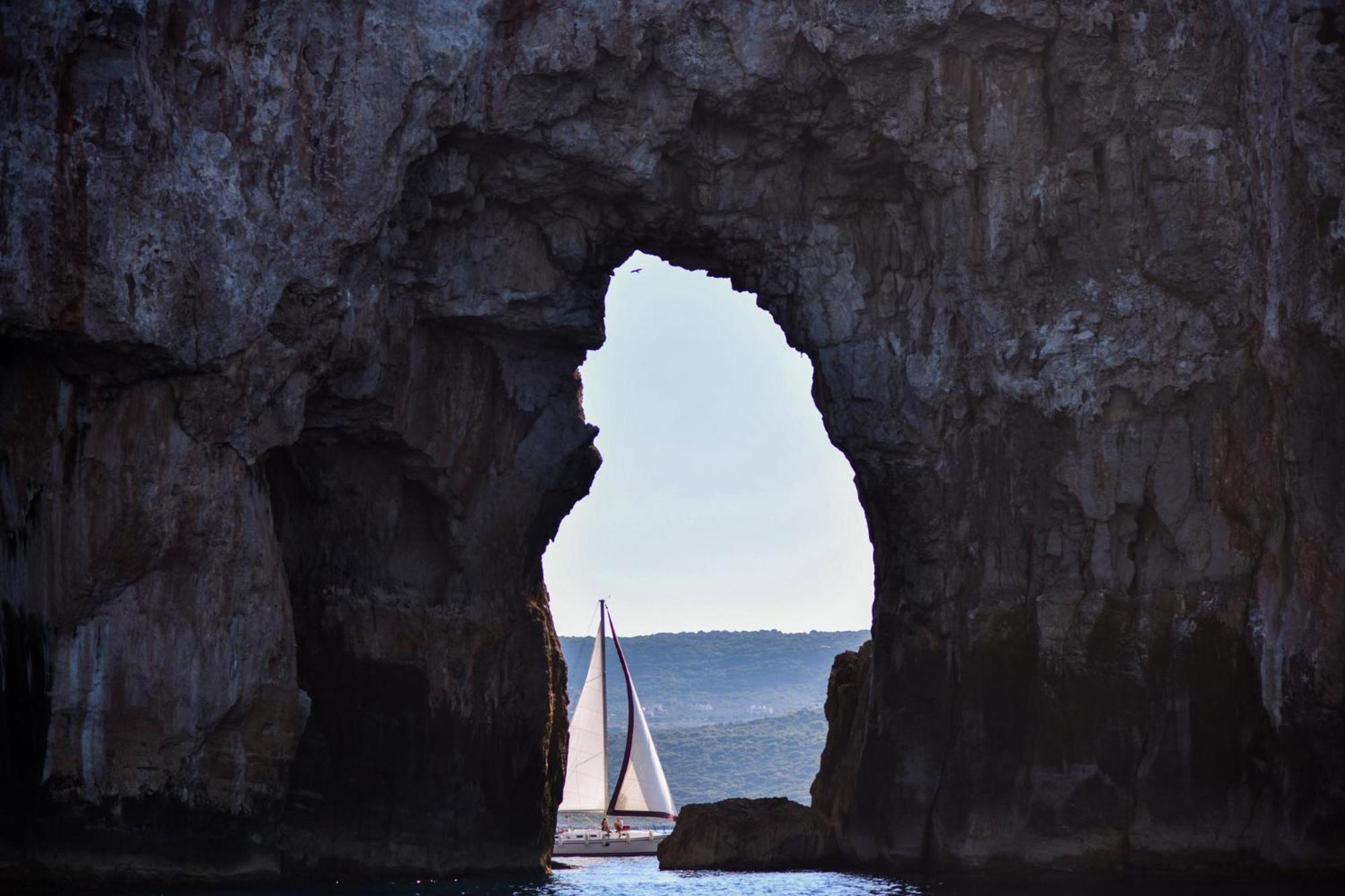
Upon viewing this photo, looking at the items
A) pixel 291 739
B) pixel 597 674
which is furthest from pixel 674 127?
pixel 597 674

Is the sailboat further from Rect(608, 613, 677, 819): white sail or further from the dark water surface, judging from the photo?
the dark water surface

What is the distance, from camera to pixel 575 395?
151ft

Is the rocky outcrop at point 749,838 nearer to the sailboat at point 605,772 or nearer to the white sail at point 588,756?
the sailboat at point 605,772

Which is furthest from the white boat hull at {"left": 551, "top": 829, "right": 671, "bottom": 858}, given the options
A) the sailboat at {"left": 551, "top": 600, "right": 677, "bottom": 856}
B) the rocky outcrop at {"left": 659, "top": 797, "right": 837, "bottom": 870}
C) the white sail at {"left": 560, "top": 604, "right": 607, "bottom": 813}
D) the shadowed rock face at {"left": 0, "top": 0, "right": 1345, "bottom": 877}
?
the shadowed rock face at {"left": 0, "top": 0, "right": 1345, "bottom": 877}

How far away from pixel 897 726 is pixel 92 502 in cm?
1760

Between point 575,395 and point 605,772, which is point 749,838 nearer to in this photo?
point 575,395

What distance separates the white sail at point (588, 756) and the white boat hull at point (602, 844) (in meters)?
4.77

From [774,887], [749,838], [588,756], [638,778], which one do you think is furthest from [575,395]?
[588,756]

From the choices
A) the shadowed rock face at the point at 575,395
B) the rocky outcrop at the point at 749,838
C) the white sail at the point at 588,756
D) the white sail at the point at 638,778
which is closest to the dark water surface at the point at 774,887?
the rocky outcrop at the point at 749,838

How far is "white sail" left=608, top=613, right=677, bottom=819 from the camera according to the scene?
242ft

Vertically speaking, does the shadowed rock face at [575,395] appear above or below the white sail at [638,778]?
above

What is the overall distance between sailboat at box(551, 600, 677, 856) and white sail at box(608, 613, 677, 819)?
3 centimetres

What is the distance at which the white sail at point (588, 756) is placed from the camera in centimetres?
7650

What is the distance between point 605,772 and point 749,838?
32045 mm
